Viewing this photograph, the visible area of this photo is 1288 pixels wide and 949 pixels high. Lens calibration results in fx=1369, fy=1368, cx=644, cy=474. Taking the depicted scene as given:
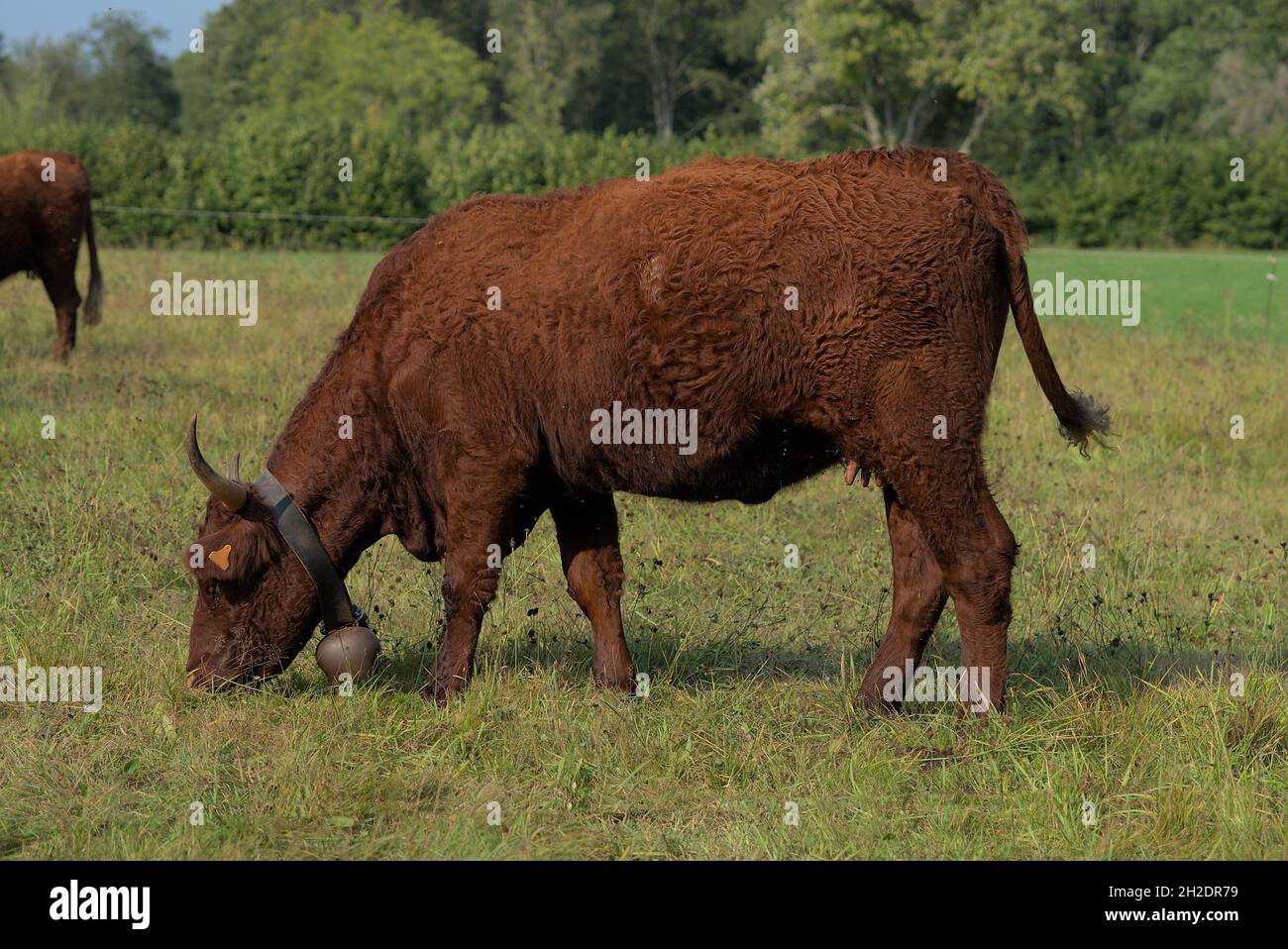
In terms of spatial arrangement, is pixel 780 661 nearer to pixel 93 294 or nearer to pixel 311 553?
pixel 311 553

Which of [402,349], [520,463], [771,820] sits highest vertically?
[402,349]

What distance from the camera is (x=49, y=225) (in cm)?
1414

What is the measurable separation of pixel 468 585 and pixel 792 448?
1.39 m

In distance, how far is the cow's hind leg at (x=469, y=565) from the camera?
212 inches

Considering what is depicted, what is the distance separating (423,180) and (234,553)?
32479 mm

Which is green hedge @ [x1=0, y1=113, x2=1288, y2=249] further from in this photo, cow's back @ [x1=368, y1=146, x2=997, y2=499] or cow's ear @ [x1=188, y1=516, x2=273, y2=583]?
cow's back @ [x1=368, y1=146, x2=997, y2=499]

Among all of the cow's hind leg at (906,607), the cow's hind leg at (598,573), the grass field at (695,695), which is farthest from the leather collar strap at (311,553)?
the cow's hind leg at (906,607)

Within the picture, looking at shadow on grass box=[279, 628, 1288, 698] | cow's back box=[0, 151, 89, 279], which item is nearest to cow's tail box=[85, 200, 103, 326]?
cow's back box=[0, 151, 89, 279]

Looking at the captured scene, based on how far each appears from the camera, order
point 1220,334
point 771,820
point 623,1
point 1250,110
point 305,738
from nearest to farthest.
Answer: point 771,820, point 305,738, point 1220,334, point 1250,110, point 623,1

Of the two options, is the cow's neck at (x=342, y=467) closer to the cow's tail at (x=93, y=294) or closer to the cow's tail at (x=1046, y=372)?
the cow's tail at (x=1046, y=372)

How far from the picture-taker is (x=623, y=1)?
71.9 m

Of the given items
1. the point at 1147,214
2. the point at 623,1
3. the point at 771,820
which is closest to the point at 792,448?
the point at 771,820

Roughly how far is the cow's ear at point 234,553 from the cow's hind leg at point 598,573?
124 cm
